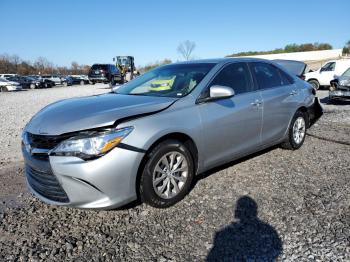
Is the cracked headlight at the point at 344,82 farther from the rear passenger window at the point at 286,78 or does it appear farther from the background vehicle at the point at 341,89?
the rear passenger window at the point at 286,78

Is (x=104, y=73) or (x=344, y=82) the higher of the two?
(x=344, y=82)

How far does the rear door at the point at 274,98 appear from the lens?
499cm

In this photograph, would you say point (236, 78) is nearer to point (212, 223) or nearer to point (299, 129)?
point (299, 129)

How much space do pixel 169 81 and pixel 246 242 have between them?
2387mm

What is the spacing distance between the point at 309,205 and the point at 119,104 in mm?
2384

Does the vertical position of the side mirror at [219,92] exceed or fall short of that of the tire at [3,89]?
it exceeds it

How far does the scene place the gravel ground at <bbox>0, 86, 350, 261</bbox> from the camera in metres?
2.92

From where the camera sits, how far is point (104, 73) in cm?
3183

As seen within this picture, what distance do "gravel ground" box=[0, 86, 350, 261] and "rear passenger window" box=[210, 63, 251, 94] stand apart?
1.20m

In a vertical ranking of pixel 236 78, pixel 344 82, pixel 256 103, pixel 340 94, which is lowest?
pixel 340 94

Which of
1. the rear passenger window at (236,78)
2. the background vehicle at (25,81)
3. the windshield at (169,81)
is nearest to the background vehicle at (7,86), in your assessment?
the background vehicle at (25,81)

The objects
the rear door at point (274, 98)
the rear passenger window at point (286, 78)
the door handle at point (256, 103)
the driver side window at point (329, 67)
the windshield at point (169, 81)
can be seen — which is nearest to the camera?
the windshield at point (169, 81)

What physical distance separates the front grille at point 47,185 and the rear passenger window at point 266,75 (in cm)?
317

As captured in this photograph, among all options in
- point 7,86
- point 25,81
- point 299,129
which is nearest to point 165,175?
point 299,129
